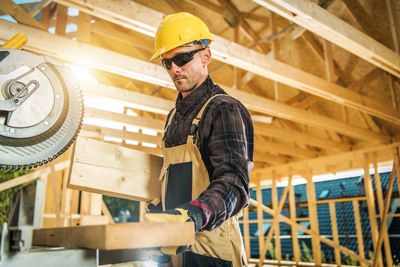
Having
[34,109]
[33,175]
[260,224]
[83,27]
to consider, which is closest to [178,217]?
[34,109]

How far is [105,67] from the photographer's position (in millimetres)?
3328

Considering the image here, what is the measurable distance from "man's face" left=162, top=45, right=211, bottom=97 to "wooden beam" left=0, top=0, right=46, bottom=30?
2133 mm

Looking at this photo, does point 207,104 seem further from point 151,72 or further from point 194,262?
point 151,72

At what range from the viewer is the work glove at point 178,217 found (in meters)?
0.73

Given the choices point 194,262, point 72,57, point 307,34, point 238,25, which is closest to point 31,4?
point 72,57

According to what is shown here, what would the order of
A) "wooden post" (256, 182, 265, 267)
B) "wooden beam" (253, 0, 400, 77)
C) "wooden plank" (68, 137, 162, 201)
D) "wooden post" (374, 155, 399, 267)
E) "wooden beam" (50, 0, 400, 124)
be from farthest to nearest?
"wooden post" (256, 182, 265, 267)
"wooden post" (374, 155, 399, 267)
"wooden beam" (50, 0, 400, 124)
"wooden beam" (253, 0, 400, 77)
"wooden plank" (68, 137, 162, 201)

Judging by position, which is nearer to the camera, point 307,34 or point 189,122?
point 189,122

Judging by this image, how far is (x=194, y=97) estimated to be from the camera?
1.43m

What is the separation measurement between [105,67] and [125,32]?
3441mm

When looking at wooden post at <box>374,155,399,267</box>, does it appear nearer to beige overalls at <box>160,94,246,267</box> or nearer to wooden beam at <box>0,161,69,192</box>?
wooden beam at <box>0,161,69,192</box>

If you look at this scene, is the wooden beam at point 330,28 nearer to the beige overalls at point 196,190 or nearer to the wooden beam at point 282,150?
the beige overalls at point 196,190

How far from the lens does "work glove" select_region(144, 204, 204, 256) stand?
2.41 ft

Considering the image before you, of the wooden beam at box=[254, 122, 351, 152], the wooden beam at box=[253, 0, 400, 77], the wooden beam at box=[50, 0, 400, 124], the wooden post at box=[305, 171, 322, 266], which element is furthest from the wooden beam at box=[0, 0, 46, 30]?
the wooden post at box=[305, 171, 322, 266]

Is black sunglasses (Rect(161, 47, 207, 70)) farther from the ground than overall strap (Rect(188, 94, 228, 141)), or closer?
farther from the ground
